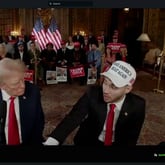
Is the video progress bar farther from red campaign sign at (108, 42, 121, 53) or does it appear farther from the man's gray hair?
red campaign sign at (108, 42, 121, 53)

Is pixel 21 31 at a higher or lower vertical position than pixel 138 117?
higher

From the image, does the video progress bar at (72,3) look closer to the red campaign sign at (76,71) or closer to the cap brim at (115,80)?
the cap brim at (115,80)

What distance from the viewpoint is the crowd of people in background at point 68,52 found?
2.89 feet

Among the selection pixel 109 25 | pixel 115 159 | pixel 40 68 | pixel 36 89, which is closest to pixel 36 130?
pixel 36 89

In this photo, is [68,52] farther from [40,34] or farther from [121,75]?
[121,75]

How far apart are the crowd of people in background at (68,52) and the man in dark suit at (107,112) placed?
98mm

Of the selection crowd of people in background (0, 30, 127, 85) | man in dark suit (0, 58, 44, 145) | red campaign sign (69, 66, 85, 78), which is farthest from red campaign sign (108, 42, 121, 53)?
man in dark suit (0, 58, 44, 145)

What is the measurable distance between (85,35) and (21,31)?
0.21 m

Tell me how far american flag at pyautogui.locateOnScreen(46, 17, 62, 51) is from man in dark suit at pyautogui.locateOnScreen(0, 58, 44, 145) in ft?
0.60

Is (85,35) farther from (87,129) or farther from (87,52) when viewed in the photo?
(87,129)

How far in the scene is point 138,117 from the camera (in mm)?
893

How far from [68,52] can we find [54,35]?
93 millimetres

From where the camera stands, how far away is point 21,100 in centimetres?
81

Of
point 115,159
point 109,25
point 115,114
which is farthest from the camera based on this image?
point 109,25
